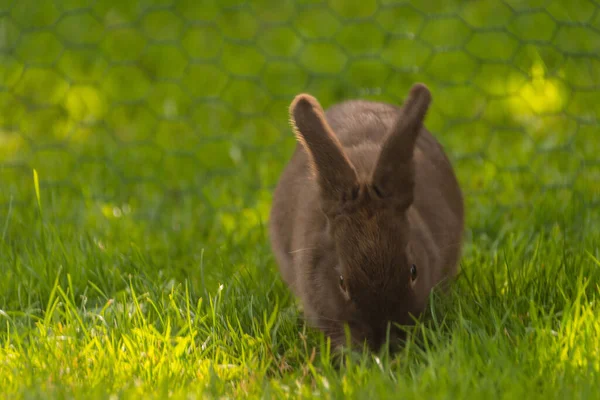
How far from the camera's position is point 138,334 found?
7.47 ft

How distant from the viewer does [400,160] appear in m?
2.29

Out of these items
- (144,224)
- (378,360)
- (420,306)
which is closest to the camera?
(378,360)

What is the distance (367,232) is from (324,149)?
0.24m

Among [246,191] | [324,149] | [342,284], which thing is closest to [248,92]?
[246,191]

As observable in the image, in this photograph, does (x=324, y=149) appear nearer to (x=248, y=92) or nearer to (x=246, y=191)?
(x=246, y=191)

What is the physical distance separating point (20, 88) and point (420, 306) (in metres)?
2.53

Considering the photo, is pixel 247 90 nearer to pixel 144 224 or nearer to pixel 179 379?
pixel 144 224

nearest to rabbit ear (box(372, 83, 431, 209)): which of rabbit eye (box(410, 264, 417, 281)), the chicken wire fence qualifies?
rabbit eye (box(410, 264, 417, 281))

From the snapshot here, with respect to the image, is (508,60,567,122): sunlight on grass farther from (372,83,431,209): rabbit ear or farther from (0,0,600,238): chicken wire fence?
(372,83,431,209): rabbit ear

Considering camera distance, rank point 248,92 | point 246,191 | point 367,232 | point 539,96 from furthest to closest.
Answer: point 248,92, point 539,96, point 246,191, point 367,232

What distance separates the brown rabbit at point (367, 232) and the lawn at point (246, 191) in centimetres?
9

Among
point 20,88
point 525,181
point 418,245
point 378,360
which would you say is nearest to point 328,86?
point 525,181

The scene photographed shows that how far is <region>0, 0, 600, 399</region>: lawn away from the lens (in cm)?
213

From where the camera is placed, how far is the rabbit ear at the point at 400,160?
2266 millimetres
